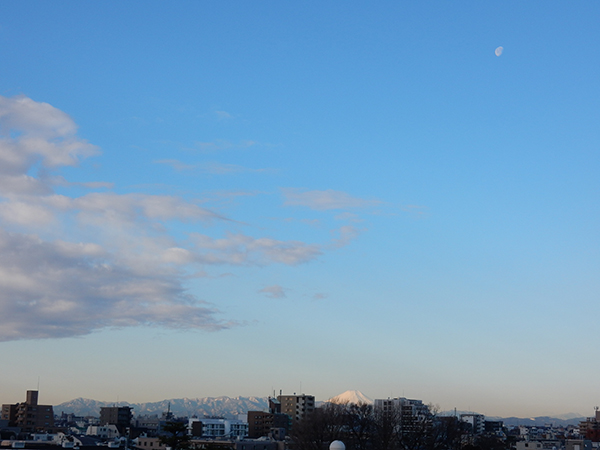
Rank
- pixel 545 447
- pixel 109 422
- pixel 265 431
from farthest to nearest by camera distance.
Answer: pixel 109 422, pixel 265 431, pixel 545 447

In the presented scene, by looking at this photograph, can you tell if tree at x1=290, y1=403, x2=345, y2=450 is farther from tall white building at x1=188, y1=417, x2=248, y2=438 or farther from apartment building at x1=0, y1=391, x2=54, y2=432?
apartment building at x1=0, y1=391, x2=54, y2=432

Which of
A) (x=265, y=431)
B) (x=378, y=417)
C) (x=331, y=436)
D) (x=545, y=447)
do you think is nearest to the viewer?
(x=331, y=436)

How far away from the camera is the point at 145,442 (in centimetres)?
11862

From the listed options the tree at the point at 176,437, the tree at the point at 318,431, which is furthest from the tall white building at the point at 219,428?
the tree at the point at 318,431

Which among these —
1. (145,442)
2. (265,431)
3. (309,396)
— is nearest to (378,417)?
(145,442)

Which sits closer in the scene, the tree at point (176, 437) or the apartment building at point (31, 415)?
the tree at point (176, 437)

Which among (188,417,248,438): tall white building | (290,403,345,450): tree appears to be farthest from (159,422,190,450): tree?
(188,417,248,438): tall white building


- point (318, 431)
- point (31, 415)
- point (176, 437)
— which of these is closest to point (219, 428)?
point (31, 415)

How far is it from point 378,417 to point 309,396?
282 feet

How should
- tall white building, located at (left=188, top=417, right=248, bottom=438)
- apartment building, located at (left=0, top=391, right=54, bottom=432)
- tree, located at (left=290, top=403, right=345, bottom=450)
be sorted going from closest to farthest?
tree, located at (left=290, top=403, right=345, bottom=450) < apartment building, located at (left=0, top=391, right=54, bottom=432) < tall white building, located at (left=188, top=417, right=248, bottom=438)

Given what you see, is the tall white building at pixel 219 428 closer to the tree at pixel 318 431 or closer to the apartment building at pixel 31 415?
the apartment building at pixel 31 415

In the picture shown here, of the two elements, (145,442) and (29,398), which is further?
(29,398)

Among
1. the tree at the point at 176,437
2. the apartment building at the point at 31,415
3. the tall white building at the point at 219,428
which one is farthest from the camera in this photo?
the tall white building at the point at 219,428

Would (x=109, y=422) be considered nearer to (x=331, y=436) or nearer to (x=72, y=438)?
(x=72, y=438)
